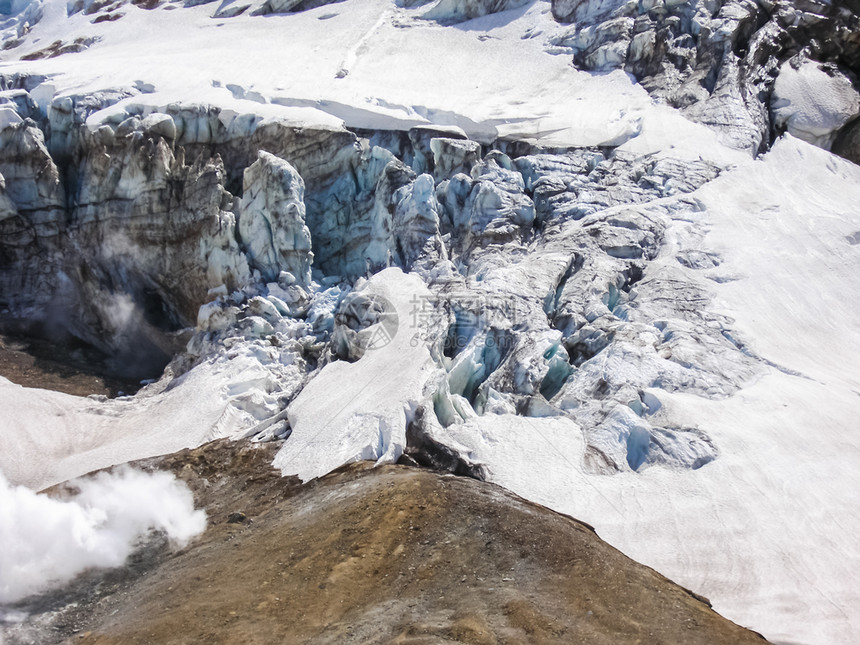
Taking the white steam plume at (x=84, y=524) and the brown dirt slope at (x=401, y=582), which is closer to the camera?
the brown dirt slope at (x=401, y=582)

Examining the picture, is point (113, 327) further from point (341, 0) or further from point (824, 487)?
point (341, 0)

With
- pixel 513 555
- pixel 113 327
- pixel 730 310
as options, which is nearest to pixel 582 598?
pixel 513 555

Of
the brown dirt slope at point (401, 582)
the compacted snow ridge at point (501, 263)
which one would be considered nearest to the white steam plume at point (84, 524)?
the brown dirt slope at point (401, 582)

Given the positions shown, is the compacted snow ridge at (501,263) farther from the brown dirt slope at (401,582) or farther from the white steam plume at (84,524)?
the white steam plume at (84,524)

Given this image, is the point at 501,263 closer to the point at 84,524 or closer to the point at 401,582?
the point at 401,582

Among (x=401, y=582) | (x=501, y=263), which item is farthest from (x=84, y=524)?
(x=501, y=263)

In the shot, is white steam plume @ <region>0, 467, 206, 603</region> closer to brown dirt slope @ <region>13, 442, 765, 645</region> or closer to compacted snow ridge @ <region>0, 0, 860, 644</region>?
brown dirt slope @ <region>13, 442, 765, 645</region>

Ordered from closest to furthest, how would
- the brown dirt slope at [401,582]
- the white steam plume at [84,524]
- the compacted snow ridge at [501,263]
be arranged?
the brown dirt slope at [401,582], the white steam plume at [84,524], the compacted snow ridge at [501,263]
